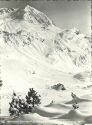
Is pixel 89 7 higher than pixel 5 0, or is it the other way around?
pixel 5 0

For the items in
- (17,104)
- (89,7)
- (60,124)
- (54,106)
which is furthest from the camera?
(17,104)

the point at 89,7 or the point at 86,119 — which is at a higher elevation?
the point at 89,7

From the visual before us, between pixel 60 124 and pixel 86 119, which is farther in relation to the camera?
pixel 86 119

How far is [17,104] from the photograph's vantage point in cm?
12331

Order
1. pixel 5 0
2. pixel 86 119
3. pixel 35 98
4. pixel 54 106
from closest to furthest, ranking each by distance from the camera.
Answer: pixel 5 0 < pixel 86 119 < pixel 54 106 < pixel 35 98

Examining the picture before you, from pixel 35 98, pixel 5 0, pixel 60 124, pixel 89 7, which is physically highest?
pixel 5 0

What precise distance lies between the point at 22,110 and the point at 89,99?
22417mm

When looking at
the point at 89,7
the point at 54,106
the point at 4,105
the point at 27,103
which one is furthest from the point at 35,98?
the point at 89,7

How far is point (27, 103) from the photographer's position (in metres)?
126

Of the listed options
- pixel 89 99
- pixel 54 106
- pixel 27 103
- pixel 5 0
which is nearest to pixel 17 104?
pixel 27 103

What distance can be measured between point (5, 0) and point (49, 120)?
103 feet

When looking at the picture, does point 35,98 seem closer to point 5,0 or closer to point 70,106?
point 70,106

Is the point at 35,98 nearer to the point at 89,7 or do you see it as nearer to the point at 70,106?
the point at 70,106

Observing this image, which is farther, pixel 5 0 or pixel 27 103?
pixel 27 103
